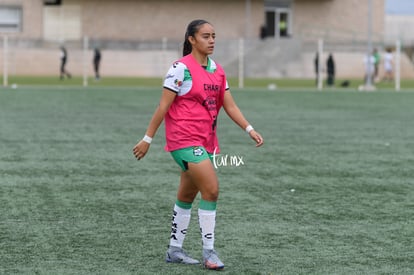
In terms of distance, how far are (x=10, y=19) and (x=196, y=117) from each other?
55.0 meters

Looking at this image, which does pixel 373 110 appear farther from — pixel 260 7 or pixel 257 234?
pixel 260 7

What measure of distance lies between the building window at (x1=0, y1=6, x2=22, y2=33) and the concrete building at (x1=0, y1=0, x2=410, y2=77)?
6cm

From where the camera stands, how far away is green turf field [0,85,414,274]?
Result: 7656mm

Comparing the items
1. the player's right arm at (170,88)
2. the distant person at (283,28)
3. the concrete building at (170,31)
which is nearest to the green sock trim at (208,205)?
the player's right arm at (170,88)

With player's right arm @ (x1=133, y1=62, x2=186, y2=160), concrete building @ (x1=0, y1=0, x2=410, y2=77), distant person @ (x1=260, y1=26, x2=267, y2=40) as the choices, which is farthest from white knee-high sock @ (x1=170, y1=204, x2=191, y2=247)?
distant person @ (x1=260, y1=26, x2=267, y2=40)

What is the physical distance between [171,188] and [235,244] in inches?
133

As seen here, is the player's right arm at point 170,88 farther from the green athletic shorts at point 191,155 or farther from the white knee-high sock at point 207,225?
the white knee-high sock at point 207,225

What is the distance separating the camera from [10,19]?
60.6 m

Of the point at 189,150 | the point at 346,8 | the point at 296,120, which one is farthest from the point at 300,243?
the point at 346,8

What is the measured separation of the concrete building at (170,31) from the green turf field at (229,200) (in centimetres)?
3595

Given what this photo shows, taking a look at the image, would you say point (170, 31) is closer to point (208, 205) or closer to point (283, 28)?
point (283, 28)

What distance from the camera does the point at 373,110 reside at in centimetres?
2641

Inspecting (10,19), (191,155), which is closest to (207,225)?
(191,155)

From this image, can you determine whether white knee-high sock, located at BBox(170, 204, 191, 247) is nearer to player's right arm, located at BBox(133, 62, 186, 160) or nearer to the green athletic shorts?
the green athletic shorts
